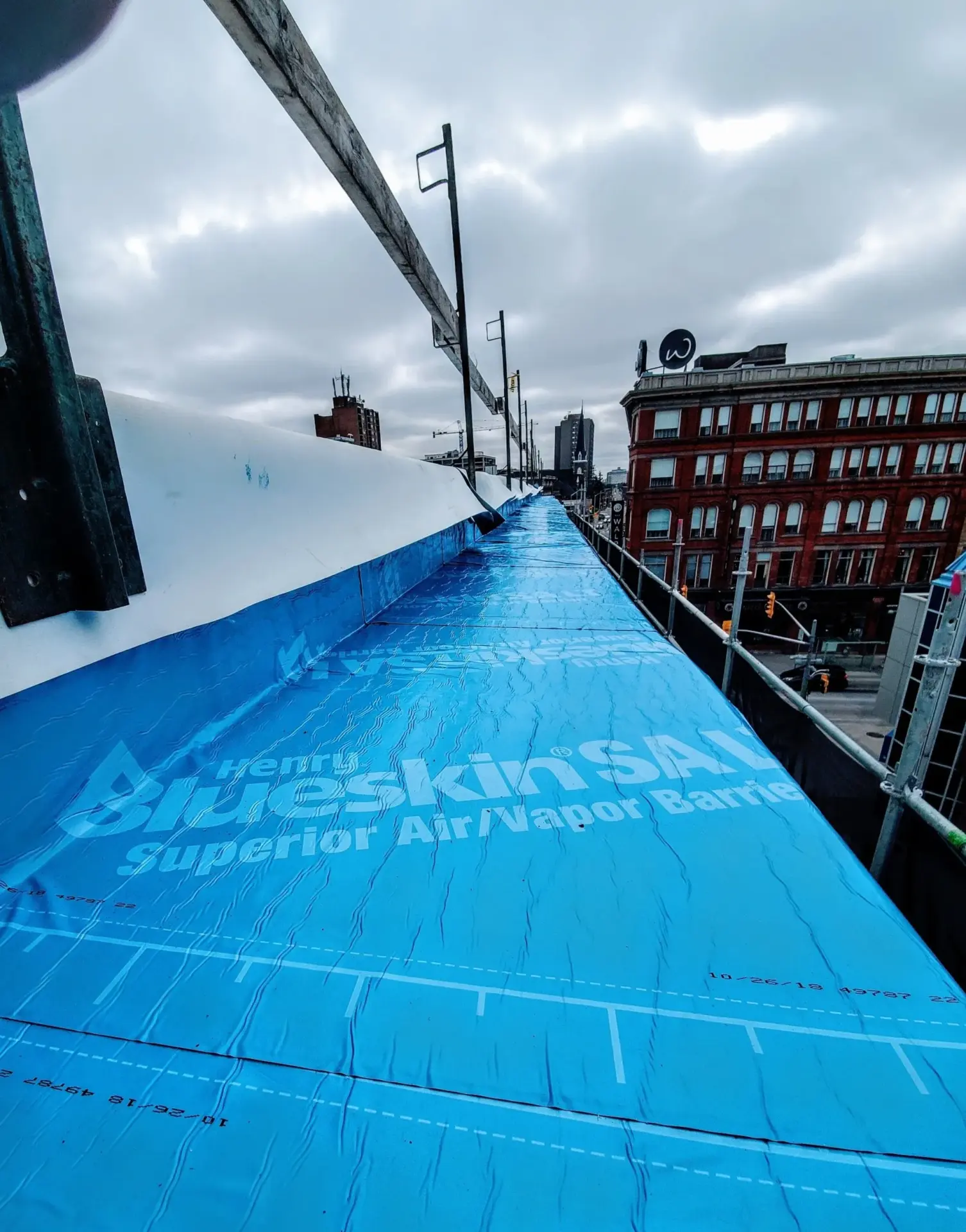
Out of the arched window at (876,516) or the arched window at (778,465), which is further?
the arched window at (876,516)

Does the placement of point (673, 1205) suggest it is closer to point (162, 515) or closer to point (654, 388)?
point (162, 515)

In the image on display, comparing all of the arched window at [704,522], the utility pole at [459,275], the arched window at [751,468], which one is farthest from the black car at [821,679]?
the utility pole at [459,275]

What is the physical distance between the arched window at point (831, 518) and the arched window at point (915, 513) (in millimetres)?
3503

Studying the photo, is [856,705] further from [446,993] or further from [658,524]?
[446,993]

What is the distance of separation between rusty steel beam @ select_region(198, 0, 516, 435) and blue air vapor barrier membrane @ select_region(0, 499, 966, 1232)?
312 cm

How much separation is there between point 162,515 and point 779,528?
91.1ft

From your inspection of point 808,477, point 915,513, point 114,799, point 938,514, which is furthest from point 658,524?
point 114,799

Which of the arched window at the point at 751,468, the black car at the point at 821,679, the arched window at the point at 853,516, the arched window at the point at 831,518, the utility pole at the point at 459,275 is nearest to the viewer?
the utility pole at the point at 459,275

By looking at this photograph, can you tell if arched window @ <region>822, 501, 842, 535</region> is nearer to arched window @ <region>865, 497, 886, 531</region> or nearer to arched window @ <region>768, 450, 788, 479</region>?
arched window @ <region>865, 497, 886, 531</region>

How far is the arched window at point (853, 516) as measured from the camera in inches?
907

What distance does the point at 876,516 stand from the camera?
23.2 meters

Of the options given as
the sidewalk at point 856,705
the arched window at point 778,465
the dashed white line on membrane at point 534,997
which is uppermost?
the arched window at point 778,465

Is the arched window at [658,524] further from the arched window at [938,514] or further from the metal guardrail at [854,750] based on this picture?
the metal guardrail at [854,750]

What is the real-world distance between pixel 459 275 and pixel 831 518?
24.3m
